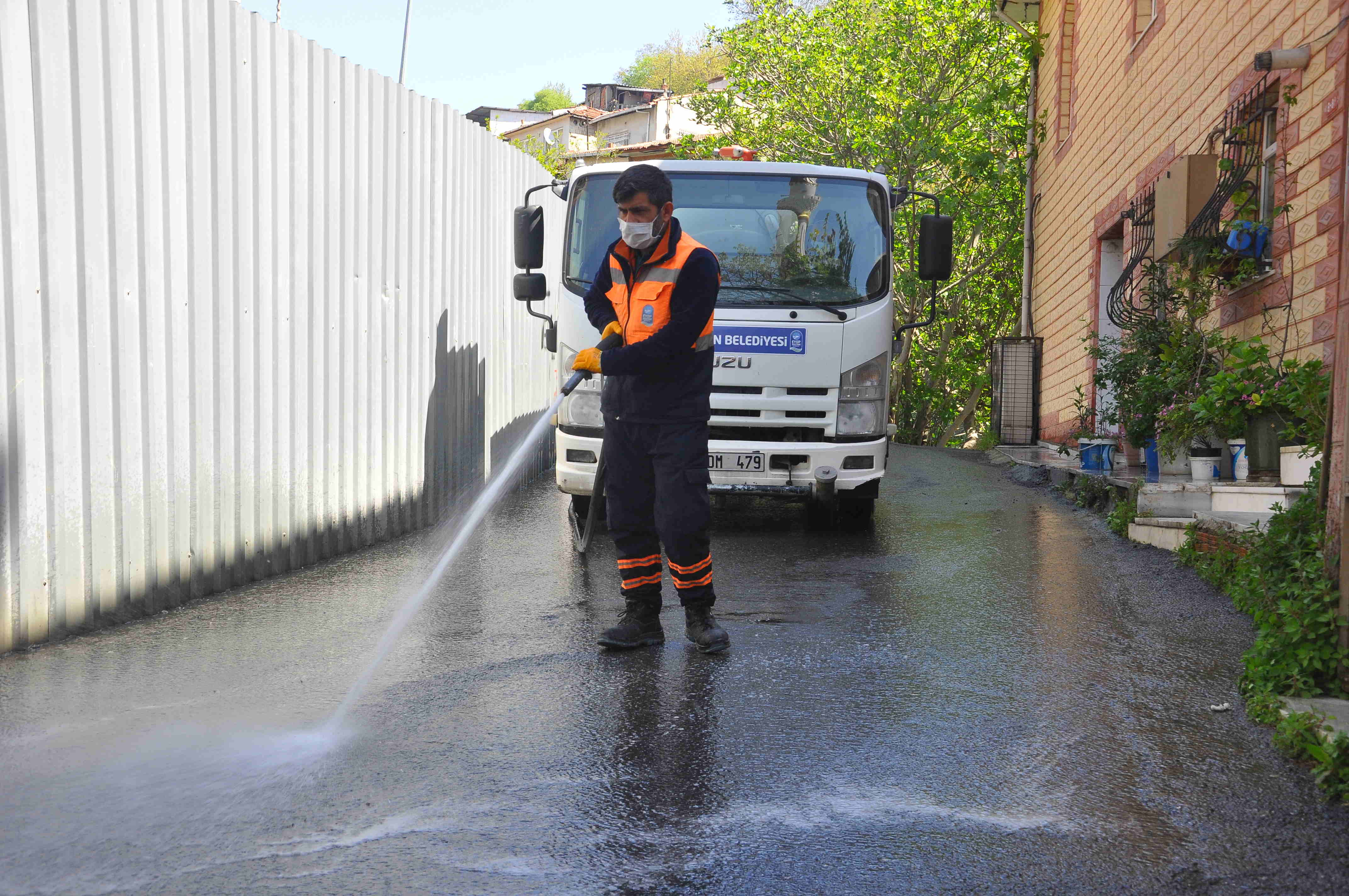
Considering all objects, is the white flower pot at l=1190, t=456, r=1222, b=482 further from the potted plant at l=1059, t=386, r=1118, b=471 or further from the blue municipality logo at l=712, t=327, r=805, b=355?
the blue municipality logo at l=712, t=327, r=805, b=355

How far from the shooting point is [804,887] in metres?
2.78

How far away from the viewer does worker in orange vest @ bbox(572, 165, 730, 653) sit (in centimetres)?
502

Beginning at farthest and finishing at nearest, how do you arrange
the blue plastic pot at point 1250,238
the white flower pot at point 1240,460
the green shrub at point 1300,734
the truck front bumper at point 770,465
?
1. the blue plastic pot at point 1250,238
2. the truck front bumper at point 770,465
3. the white flower pot at point 1240,460
4. the green shrub at point 1300,734

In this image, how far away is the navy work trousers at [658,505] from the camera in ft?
16.8

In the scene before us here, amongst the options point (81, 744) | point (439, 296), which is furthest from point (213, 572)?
point (439, 296)

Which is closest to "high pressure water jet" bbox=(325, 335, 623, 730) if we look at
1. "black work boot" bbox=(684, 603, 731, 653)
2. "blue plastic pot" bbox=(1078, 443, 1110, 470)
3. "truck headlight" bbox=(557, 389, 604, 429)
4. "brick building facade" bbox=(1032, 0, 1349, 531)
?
"truck headlight" bbox=(557, 389, 604, 429)

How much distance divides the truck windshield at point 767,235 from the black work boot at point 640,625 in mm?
3497

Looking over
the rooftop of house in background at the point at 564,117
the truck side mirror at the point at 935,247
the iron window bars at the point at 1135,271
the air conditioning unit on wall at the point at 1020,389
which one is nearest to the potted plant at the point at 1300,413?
the truck side mirror at the point at 935,247

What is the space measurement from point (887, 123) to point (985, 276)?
4774 mm

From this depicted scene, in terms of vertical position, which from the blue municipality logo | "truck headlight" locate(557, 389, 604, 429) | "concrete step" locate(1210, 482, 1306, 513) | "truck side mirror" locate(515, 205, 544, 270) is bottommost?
"concrete step" locate(1210, 482, 1306, 513)

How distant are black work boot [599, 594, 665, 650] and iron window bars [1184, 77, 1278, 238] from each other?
5.86m

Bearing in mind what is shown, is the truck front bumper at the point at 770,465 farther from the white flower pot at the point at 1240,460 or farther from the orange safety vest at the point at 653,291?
the orange safety vest at the point at 653,291

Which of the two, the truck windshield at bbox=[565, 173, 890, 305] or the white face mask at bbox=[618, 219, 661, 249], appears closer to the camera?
the white face mask at bbox=[618, 219, 661, 249]

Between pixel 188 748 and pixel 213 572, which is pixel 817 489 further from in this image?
pixel 188 748
